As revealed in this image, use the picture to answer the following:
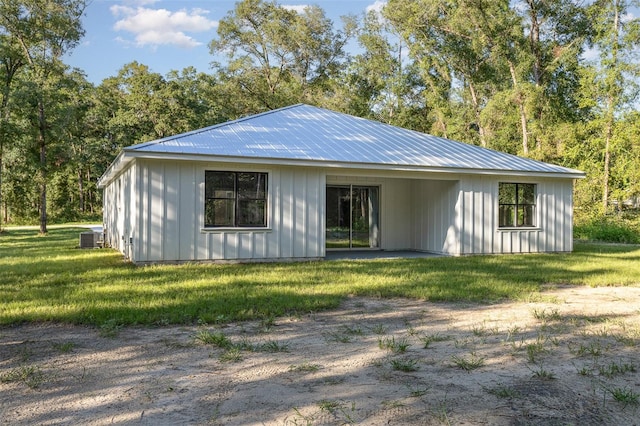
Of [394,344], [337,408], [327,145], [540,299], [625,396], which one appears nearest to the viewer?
[337,408]

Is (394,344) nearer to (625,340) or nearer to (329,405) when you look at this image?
(329,405)

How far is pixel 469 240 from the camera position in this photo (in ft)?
42.1

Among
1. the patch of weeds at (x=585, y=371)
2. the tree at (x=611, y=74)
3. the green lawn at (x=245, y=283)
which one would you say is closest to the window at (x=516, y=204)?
the green lawn at (x=245, y=283)

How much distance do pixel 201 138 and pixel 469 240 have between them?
23.8ft

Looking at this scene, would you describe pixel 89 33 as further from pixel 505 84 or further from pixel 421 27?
pixel 505 84

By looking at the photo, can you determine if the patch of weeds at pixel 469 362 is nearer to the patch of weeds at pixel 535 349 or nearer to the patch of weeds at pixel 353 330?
the patch of weeds at pixel 535 349

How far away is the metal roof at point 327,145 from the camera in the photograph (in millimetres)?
10719

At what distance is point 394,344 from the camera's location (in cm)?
456

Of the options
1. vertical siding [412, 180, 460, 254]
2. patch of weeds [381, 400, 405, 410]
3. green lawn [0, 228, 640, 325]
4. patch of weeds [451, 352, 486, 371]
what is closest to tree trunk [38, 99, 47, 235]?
green lawn [0, 228, 640, 325]

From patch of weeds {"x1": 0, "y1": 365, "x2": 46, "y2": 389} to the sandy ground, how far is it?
0.02m

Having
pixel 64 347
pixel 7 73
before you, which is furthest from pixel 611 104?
pixel 7 73

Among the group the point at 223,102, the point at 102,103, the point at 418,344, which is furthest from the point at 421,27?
the point at 418,344

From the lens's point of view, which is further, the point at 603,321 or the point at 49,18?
the point at 49,18

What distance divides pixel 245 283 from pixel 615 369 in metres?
5.27
